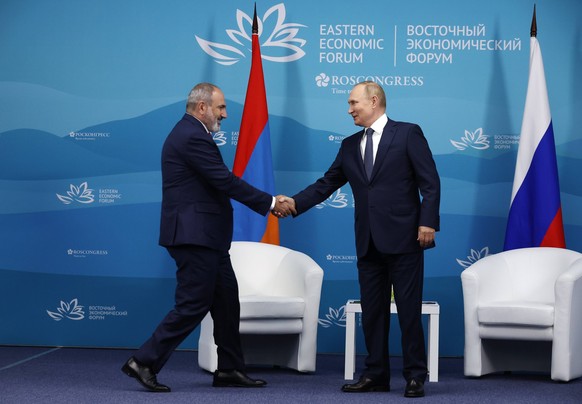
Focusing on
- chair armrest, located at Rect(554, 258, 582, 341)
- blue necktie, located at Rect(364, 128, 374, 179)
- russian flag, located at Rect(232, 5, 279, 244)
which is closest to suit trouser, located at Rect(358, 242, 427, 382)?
blue necktie, located at Rect(364, 128, 374, 179)

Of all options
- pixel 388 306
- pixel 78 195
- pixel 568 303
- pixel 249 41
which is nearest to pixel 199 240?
pixel 388 306

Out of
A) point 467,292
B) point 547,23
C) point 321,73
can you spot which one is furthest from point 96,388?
point 547,23

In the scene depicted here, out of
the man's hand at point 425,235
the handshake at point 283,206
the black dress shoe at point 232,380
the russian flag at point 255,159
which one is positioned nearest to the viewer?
the man's hand at point 425,235

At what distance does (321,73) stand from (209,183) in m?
2.21

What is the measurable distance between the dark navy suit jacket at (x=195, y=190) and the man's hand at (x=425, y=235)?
3.10 ft

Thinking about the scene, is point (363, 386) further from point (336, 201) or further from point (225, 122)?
point (225, 122)

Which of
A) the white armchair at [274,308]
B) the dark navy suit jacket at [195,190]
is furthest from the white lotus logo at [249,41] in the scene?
the dark navy suit jacket at [195,190]

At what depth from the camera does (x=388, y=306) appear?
177 inches

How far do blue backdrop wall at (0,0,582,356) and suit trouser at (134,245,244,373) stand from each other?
1.81m

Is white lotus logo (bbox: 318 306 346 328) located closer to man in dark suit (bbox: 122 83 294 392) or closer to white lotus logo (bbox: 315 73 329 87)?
white lotus logo (bbox: 315 73 329 87)

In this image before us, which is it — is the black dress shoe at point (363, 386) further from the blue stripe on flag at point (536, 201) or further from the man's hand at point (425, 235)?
the blue stripe on flag at point (536, 201)

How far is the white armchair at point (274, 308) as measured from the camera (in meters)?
5.08

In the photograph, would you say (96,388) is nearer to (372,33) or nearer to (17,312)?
(17,312)

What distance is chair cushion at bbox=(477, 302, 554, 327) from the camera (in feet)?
15.9
